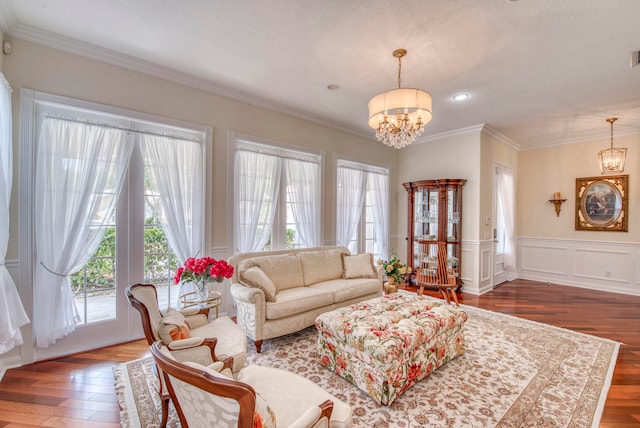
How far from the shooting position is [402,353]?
2.04 m

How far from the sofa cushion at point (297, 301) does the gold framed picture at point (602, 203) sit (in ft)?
19.1

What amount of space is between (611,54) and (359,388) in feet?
13.1

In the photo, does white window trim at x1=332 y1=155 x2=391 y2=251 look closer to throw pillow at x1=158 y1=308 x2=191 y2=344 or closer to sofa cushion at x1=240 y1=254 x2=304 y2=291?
Result: sofa cushion at x1=240 y1=254 x2=304 y2=291

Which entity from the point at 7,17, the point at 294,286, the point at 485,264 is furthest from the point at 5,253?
the point at 485,264

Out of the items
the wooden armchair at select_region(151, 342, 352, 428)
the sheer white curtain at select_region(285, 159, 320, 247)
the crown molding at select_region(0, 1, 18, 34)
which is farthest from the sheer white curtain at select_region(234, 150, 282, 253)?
the wooden armchair at select_region(151, 342, 352, 428)

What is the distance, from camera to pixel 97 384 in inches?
89.5

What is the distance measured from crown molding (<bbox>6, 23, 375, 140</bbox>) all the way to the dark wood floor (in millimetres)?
2989

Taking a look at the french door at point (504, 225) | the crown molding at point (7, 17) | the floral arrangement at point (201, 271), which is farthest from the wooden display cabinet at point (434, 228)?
the crown molding at point (7, 17)

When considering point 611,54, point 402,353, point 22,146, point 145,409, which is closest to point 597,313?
point 611,54

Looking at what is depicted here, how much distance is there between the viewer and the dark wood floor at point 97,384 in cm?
190

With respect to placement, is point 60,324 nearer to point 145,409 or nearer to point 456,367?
point 145,409

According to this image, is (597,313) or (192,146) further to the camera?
(597,313)

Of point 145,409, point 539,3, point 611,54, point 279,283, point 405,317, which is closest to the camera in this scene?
point 145,409

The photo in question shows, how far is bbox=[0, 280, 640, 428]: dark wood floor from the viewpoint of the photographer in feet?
6.23
